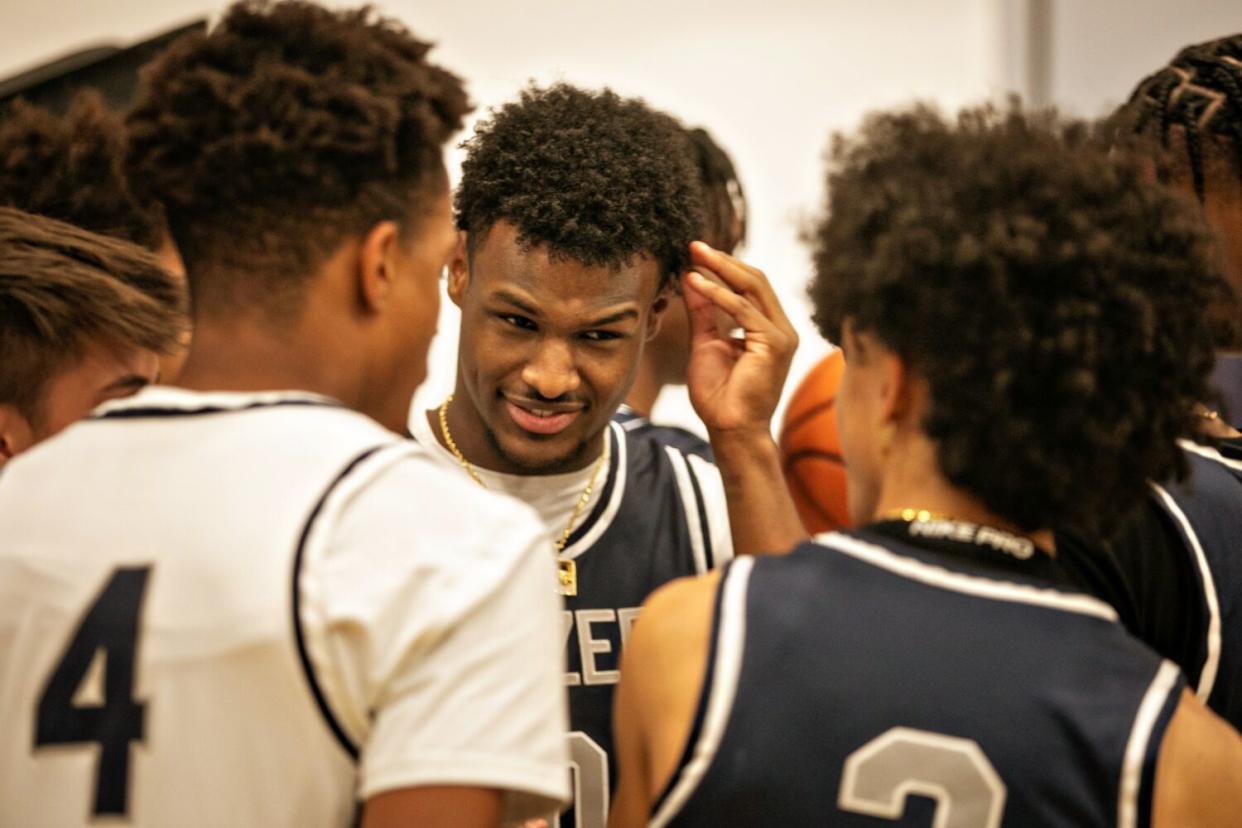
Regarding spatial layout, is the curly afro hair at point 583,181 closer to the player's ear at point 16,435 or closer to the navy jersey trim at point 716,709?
the player's ear at point 16,435

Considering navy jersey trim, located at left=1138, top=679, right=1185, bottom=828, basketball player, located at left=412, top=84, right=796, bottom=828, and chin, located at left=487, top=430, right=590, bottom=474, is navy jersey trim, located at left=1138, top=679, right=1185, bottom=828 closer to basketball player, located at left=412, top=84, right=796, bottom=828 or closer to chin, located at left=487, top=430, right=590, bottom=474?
basketball player, located at left=412, top=84, right=796, bottom=828

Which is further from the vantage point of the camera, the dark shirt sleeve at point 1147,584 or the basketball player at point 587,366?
the basketball player at point 587,366

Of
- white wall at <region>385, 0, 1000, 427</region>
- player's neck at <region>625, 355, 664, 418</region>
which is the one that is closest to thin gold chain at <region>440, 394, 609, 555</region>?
player's neck at <region>625, 355, 664, 418</region>

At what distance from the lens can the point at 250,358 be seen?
1.06 metres

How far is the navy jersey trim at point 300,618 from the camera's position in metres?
0.94

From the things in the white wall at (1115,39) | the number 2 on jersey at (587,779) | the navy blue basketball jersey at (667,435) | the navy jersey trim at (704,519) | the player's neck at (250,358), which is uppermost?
the white wall at (1115,39)

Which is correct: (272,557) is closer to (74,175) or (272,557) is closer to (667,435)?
(667,435)

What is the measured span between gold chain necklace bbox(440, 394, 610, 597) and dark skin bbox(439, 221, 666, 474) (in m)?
0.02

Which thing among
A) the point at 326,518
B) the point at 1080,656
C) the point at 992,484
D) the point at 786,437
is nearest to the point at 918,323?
the point at 992,484

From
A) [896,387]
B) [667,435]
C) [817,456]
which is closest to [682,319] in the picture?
[817,456]

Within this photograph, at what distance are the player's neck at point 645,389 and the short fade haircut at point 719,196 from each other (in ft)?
0.82

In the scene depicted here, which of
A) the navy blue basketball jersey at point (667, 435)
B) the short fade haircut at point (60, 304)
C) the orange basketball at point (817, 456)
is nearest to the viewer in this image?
the short fade haircut at point (60, 304)

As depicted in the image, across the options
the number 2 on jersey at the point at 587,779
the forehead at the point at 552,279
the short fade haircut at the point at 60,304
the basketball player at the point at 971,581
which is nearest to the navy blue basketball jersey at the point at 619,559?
the number 2 on jersey at the point at 587,779

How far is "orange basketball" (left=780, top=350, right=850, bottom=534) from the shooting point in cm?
233
